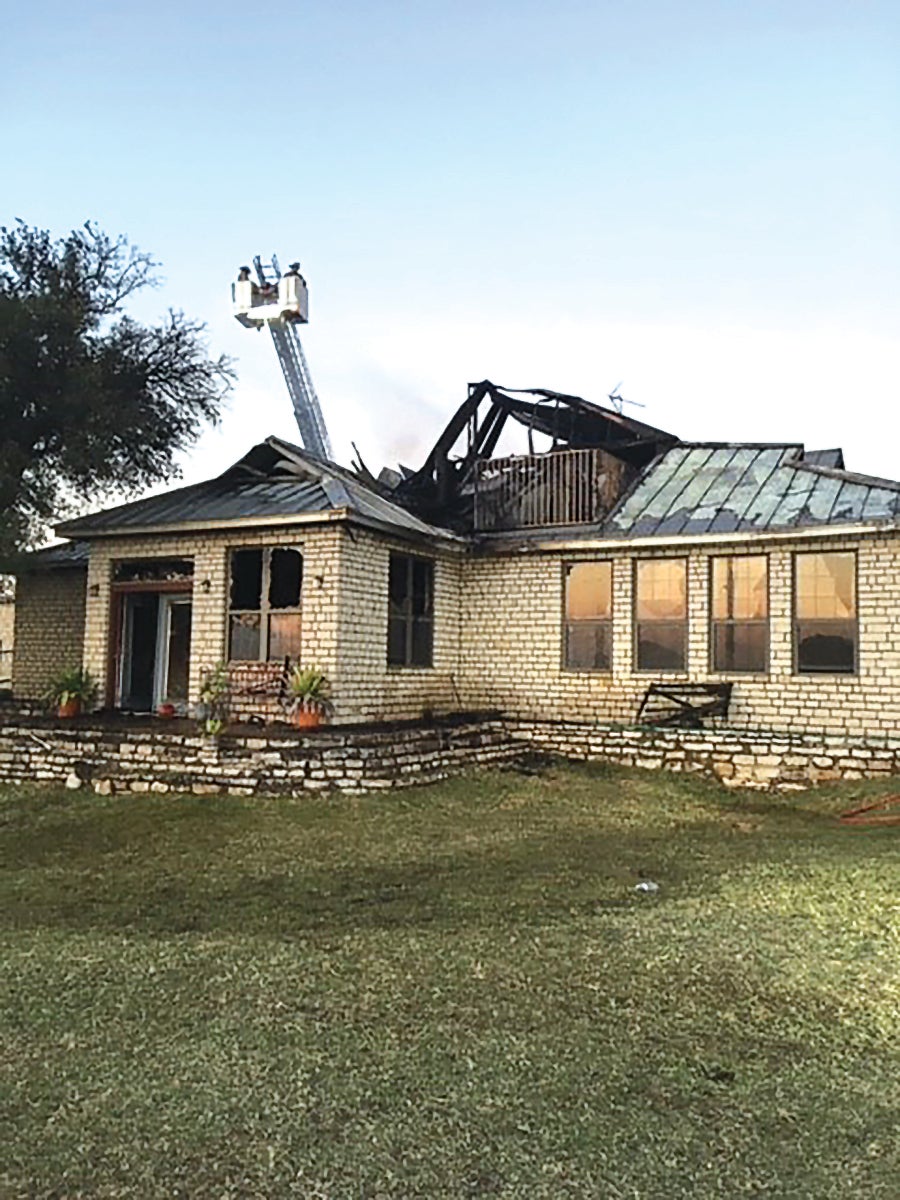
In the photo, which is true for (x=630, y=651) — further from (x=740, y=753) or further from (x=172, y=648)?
(x=172, y=648)

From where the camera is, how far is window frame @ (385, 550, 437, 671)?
43.0 feet

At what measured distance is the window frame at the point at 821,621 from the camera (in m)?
11.7

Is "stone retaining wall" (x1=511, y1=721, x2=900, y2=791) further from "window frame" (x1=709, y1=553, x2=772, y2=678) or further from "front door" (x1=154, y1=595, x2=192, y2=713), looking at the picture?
"front door" (x1=154, y1=595, x2=192, y2=713)

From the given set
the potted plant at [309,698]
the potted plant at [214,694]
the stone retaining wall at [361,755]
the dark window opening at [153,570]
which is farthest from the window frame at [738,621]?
the dark window opening at [153,570]

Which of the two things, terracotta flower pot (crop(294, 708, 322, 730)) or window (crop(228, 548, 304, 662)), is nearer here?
terracotta flower pot (crop(294, 708, 322, 730))

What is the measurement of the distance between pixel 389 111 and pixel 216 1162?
38.9 ft

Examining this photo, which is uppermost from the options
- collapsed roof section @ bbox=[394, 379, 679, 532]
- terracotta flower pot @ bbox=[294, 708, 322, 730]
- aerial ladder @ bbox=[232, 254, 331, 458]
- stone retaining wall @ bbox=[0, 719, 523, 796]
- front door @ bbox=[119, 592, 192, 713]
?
aerial ladder @ bbox=[232, 254, 331, 458]

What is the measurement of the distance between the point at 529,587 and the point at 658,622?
79.7 inches

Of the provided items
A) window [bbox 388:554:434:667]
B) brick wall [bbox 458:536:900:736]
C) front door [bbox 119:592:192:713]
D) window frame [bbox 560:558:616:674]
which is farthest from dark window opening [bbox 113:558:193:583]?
window frame [bbox 560:558:616:674]

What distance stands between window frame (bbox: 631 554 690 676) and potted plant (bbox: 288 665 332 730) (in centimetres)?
452

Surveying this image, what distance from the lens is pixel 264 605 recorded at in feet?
40.9

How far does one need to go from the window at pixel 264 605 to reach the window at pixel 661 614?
486cm

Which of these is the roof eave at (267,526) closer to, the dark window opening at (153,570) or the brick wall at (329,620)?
the brick wall at (329,620)

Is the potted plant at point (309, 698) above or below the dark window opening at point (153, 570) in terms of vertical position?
below
